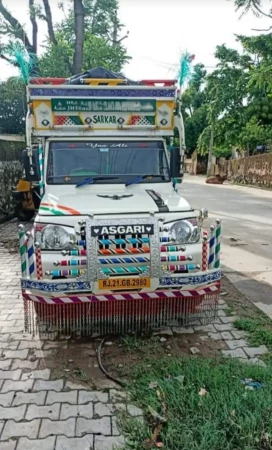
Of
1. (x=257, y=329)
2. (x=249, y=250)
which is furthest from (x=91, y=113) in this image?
(x=249, y=250)

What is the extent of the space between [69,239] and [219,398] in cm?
202

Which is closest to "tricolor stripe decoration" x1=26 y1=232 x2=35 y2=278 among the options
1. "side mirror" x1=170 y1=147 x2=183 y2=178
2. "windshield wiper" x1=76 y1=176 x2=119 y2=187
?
"windshield wiper" x1=76 y1=176 x2=119 y2=187

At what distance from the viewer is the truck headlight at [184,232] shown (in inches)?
166

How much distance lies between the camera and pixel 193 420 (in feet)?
9.60

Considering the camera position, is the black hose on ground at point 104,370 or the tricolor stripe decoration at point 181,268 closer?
the black hose on ground at point 104,370

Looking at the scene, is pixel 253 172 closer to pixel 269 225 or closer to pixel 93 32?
pixel 93 32

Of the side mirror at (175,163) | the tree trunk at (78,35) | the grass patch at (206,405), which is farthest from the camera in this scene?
the tree trunk at (78,35)

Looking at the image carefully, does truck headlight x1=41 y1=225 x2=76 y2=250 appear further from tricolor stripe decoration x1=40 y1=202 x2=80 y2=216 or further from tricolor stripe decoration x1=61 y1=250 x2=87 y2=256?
tricolor stripe decoration x1=40 y1=202 x2=80 y2=216

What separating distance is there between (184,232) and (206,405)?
1.76 m

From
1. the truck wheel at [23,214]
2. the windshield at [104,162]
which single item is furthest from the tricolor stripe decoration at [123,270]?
the truck wheel at [23,214]

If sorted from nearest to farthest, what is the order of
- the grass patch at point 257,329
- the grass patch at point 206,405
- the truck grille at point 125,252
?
the grass patch at point 206,405 < the truck grille at point 125,252 < the grass patch at point 257,329

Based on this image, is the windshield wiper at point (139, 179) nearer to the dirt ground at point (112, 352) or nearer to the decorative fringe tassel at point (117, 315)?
the decorative fringe tassel at point (117, 315)

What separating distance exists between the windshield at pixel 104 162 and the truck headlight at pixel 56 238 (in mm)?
1315

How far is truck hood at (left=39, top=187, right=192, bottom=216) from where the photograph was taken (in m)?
4.25
